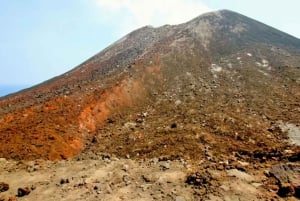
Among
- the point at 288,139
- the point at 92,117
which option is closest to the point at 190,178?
the point at 288,139

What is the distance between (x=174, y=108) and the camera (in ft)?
94.0

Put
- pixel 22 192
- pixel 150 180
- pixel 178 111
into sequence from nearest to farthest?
1. pixel 22 192
2. pixel 150 180
3. pixel 178 111

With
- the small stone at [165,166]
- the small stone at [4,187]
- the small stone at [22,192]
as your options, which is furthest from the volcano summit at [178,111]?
the small stone at [22,192]

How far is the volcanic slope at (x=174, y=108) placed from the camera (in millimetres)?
22578

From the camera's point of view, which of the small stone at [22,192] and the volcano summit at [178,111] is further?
the volcano summit at [178,111]

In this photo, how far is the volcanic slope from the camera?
74.1 ft

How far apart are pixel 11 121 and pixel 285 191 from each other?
16975 millimetres

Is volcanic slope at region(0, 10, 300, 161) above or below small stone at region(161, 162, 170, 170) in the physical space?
above

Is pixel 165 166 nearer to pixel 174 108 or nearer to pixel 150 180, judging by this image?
pixel 150 180

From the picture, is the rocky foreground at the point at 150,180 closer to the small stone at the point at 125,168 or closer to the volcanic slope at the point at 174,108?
the small stone at the point at 125,168

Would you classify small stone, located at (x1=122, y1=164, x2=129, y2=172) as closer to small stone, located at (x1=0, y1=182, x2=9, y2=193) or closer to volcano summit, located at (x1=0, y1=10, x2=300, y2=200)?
volcano summit, located at (x1=0, y1=10, x2=300, y2=200)

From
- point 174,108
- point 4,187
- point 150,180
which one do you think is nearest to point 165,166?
point 150,180

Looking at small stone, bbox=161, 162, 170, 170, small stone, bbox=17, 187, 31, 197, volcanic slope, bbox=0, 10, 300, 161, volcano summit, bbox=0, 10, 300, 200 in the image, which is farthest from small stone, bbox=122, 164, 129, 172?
small stone, bbox=17, 187, 31, 197

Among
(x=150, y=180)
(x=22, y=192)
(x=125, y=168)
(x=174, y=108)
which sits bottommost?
(x=150, y=180)
